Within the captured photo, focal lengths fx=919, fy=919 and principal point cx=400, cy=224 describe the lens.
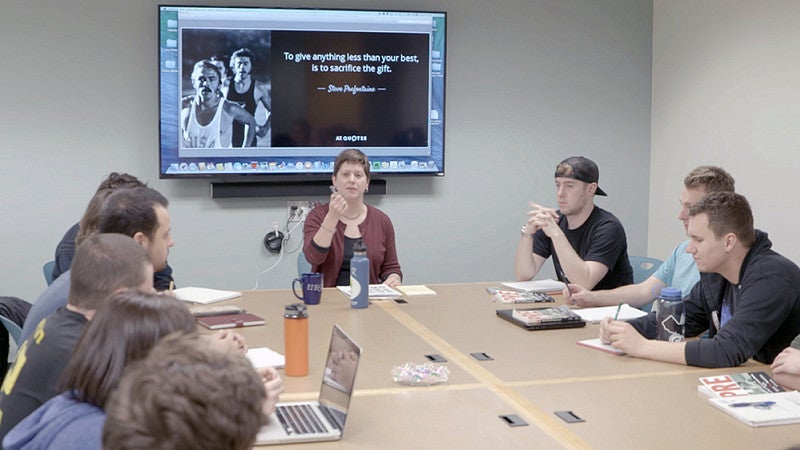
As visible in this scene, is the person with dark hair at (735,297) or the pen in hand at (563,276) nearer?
the person with dark hair at (735,297)

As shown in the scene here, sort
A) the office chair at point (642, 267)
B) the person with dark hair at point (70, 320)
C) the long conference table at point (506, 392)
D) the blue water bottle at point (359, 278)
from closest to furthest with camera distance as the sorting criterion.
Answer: the person with dark hair at point (70, 320) → the long conference table at point (506, 392) → the blue water bottle at point (359, 278) → the office chair at point (642, 267)

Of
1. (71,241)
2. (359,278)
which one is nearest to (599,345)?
(359,278)

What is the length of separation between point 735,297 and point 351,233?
1936mm

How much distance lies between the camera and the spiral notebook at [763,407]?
2203 mm

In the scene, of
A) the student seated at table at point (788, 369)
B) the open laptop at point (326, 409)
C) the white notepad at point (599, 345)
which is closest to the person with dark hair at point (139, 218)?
the open laptop at point (326, 409)

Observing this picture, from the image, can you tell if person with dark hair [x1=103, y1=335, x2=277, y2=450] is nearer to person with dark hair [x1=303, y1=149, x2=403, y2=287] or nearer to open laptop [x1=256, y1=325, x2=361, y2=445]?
open laptop [x1=256, y1=325, x2=361, y2=445]

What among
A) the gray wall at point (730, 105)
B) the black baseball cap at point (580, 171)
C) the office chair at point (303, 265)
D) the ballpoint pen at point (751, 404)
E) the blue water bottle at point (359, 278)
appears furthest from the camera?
the gray wall at point (730, 105)

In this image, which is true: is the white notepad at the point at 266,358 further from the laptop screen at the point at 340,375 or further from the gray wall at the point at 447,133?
the gray wall at the point at 447,133

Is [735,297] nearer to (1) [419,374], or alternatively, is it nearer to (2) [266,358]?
(1) [419,374]

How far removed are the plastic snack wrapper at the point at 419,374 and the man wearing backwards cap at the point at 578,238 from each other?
5.21 ft

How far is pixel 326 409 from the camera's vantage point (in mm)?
2262

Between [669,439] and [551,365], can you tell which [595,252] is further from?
[669,439]

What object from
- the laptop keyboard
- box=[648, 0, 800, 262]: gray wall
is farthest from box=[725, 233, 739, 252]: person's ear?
box=[648, 0, 800, 262]: gray wall

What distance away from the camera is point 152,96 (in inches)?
213
